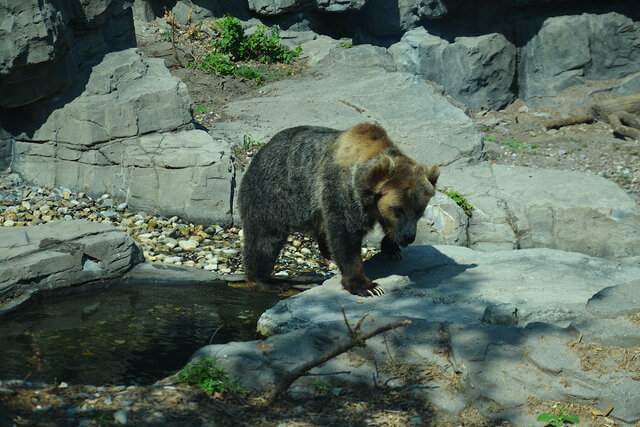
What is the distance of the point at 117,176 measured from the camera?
8672 mm

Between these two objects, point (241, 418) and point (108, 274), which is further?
point (108, 274)

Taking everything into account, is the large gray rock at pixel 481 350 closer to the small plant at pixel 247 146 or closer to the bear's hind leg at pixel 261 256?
the bear's hind leg at pixel 261 256

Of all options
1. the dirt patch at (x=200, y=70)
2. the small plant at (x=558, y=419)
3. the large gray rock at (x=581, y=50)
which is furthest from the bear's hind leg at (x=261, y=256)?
the large gray rock at (x=581, y=50)

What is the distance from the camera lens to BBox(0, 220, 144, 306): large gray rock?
18.5ft

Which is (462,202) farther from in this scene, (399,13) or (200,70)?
(399,13)

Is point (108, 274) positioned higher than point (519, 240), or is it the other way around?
point (108, 274)

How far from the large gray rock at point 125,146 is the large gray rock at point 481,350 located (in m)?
3.76

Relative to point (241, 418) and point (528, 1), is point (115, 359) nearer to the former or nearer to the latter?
point (241, 418)

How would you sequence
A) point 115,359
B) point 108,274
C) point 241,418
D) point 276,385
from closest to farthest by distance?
point 241,418 < point 276,385 < point 115,359 < point 108,274

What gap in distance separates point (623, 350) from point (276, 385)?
198 cm

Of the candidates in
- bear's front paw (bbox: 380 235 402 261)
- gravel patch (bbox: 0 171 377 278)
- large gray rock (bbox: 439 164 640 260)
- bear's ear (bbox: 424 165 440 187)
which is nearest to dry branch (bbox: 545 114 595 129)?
large gray rock (bbox: 439 164 640 260)

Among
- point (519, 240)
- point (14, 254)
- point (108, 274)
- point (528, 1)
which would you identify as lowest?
point (519, 240)

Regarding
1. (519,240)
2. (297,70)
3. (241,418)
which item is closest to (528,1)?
(297,70)

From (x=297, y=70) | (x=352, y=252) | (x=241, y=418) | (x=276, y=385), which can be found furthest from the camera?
(x=297, y=70)
